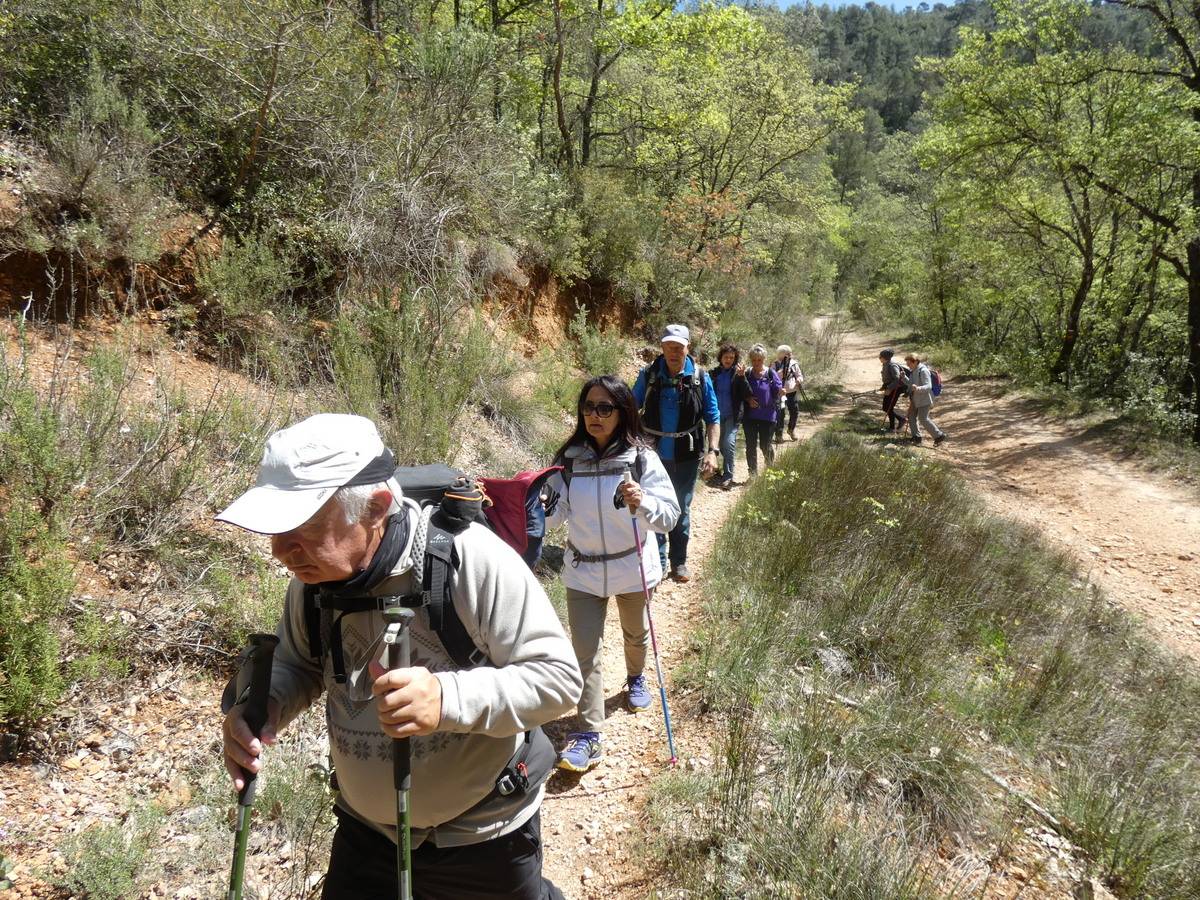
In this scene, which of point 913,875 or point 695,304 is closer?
point 913,875

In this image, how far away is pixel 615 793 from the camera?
10.4 feet

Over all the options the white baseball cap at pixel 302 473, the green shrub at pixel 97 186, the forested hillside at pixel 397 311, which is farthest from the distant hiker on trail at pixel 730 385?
the white baseball cap at pixel 302 473

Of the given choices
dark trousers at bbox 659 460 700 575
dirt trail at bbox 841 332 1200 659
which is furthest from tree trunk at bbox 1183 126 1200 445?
dark trousers at bbox 659 460 700 575

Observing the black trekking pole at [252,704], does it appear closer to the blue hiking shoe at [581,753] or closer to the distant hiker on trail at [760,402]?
the blue hiking shoe at [581,753]

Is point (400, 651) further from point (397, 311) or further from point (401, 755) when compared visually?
point (397, 311)

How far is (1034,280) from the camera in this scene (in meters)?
17.7

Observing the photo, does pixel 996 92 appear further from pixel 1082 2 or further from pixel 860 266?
pixel 860 266

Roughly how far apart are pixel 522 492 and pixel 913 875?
220 centimetres

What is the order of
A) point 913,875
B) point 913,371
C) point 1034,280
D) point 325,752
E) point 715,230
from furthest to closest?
point 1034,280
point 715,230
point 913,371
point 325,752
point 913,875

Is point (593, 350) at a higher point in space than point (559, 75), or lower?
lower

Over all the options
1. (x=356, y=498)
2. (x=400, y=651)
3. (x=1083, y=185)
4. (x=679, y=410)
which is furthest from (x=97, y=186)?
(x=1083, y=185)

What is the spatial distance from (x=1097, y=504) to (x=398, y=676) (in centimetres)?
1209

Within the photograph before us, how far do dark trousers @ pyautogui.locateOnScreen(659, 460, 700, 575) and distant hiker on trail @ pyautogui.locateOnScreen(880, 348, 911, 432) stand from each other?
8.14m

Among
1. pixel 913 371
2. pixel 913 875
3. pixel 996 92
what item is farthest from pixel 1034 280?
pixel 913 875
